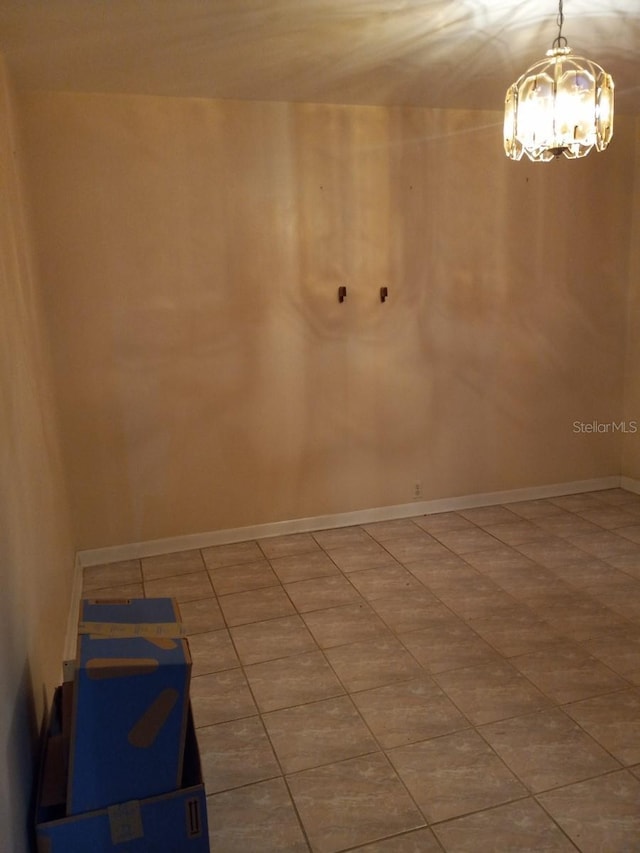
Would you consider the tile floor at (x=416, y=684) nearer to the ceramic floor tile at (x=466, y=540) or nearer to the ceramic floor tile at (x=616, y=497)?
the ceramic floor tile at (x=466, y=540)

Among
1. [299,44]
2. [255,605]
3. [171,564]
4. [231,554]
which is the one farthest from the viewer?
[231,554]

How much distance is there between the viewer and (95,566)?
3738 mm

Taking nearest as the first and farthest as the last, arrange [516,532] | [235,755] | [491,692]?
[235,755] → [491,692] → [516,532]

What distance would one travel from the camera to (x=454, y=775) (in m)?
2.06

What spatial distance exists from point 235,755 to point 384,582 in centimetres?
141

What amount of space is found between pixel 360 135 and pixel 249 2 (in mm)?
1682

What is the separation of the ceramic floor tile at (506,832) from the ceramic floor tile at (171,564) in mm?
2122

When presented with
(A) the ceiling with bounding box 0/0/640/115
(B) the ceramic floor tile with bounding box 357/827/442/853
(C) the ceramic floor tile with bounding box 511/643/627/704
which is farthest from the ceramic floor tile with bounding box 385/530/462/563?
(A) the ceiling with bounding box 0/0/640/115

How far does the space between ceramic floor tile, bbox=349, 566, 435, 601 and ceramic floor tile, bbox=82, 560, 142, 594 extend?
1.19 metres

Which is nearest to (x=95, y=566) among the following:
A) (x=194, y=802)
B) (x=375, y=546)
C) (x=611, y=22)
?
(x=375, y=546)

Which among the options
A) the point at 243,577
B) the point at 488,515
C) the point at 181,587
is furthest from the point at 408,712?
the point at 488,515

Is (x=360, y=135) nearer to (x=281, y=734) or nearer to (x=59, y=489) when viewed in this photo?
(x=59, y=489)

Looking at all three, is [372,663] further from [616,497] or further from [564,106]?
[616,497]

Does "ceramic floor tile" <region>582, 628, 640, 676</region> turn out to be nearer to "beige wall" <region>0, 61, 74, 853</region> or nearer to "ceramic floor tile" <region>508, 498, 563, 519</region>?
"ceramic floor tile" <region>508, 498, 563, 519</region>
